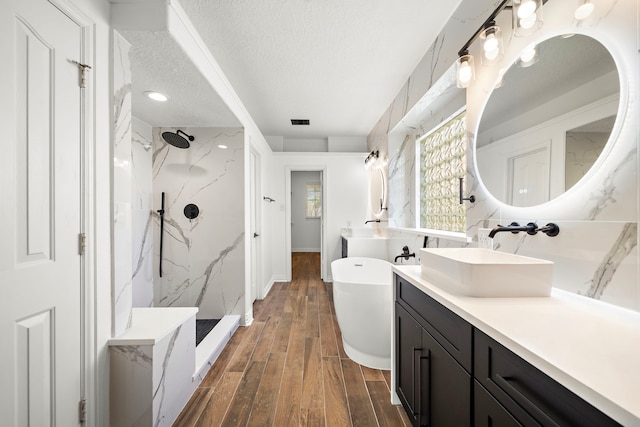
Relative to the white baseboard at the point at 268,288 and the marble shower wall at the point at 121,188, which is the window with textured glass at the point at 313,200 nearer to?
the white baseboard at the point at 268,288

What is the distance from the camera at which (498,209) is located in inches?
49.6

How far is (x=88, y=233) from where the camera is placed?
1113 millimetres

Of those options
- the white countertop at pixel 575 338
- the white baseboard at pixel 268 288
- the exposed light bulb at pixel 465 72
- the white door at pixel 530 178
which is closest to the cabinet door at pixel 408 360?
the white countertop at pixel 575 338

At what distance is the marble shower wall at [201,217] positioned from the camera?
246cm

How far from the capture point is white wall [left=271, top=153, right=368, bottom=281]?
13.0 ft

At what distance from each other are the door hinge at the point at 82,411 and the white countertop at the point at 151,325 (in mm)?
232

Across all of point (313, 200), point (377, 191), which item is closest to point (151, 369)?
point (377, 191)

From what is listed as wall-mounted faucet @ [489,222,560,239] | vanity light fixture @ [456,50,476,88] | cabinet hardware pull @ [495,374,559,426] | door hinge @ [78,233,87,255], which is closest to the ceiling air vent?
vanity light fixture @ [456,50,476,88]

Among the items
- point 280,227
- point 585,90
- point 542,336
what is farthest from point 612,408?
point 280,227

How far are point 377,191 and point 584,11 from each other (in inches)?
108

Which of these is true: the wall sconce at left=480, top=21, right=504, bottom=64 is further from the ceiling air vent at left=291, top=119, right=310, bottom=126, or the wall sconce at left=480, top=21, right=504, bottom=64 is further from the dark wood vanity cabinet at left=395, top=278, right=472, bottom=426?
the ceiling air vent at left=291, top=119, right=310, bottom=126

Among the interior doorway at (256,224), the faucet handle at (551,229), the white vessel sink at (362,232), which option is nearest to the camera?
the faucet handle at (551,229)

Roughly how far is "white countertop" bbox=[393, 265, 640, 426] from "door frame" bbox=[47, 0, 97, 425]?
153 cm

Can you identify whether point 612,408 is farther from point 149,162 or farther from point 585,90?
point 149,162
